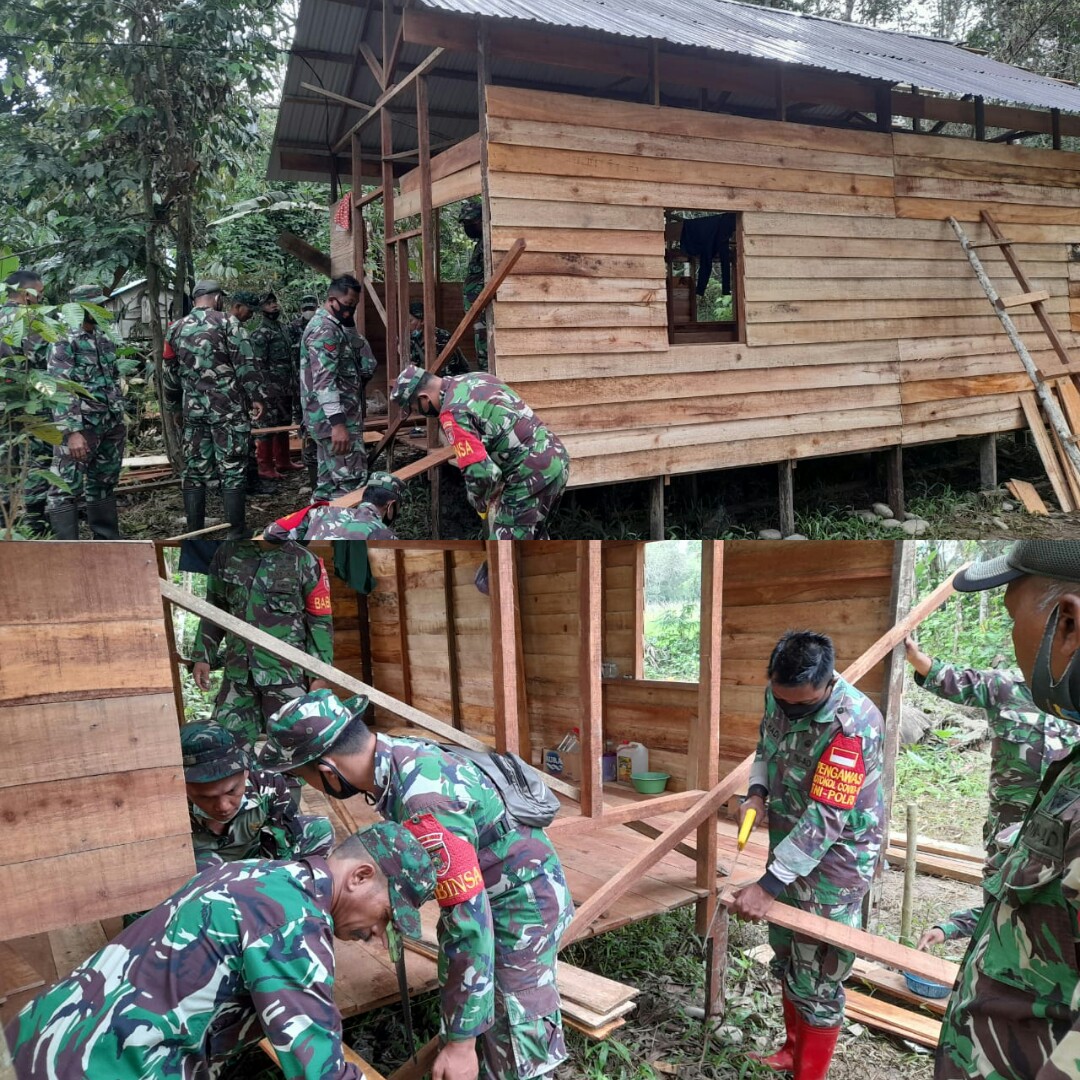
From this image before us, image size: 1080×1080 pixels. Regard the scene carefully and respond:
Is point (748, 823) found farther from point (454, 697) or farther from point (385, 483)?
point (454, 697)

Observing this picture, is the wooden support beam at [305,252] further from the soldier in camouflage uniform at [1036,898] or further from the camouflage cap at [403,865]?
the soldier in camouflage uniform at [1036,898]

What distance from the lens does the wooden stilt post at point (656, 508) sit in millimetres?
6875

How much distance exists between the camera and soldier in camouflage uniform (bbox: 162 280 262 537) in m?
3.21

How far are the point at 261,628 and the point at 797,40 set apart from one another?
6.35 m

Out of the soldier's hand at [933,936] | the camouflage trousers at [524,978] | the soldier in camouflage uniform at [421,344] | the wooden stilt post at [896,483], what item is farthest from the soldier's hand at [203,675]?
the wooden stilt post at [896,483]

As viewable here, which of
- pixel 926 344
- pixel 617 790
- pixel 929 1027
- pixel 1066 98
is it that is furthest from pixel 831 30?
pixel 929 1027

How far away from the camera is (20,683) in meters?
2.04

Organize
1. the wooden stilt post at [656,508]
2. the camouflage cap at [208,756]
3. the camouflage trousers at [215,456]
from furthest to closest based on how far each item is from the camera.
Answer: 1. the wooden stilt post at [656,508]
2. the camouflage cap at [208,756]
3. the camouflage trousers at [215,456]

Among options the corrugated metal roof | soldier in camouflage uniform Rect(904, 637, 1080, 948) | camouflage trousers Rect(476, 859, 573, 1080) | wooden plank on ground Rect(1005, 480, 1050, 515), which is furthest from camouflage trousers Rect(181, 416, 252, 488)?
wooden plank on ground Rect(1005, 480, 1050, 515)

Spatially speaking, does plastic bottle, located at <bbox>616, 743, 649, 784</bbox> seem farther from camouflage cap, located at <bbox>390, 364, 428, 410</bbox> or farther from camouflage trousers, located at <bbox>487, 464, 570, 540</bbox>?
camouflage cap, located at <bbox>390, 364, 428, 410</bbox>

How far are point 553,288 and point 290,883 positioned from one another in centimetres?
451

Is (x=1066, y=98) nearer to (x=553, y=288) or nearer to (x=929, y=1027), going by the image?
(x=553, y=288)

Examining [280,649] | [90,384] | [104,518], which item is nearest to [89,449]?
[104,518]

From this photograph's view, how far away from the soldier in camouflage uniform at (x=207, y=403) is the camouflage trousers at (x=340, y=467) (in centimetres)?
54
